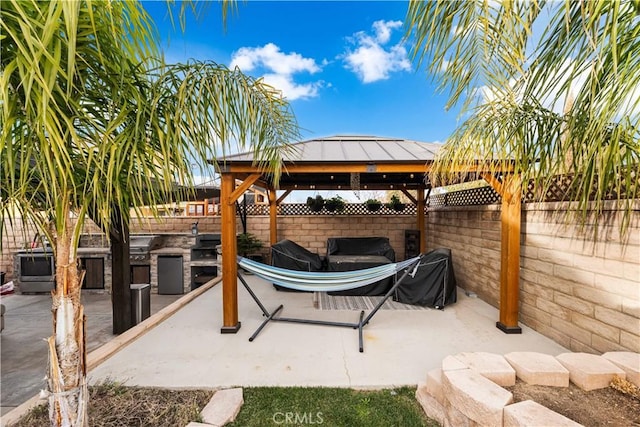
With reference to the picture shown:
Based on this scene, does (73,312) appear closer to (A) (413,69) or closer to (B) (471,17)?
(A) (413,69)

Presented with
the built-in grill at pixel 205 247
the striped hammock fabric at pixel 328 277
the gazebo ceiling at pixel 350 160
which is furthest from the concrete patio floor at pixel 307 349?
the built-in grill at pixel 205 247

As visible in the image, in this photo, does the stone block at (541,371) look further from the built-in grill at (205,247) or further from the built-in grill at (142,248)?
the built-in grill at (142,248)

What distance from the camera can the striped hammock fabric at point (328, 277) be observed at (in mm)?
3473

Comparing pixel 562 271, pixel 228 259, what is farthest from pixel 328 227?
pixel 562 271

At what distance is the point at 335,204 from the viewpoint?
7473mm

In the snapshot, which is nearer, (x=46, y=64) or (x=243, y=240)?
(x=46, y=64)

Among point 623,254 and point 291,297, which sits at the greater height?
point 623,254

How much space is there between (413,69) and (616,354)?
271 centimetres

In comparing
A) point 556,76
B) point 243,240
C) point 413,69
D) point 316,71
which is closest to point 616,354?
point 556,76

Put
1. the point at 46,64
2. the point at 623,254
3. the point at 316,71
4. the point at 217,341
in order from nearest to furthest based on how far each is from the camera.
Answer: the point at 46,64 → the point at 623,254 → the point at 217,341 → the point at 316,71

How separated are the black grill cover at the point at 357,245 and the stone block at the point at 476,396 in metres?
4.87

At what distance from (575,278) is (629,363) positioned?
1080 millimetres

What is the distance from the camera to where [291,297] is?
5121mm

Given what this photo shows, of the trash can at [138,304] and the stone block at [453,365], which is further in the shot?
the trash can at [138,304]
